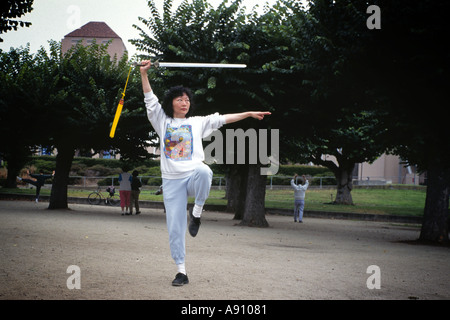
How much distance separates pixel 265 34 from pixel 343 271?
34.5 feet

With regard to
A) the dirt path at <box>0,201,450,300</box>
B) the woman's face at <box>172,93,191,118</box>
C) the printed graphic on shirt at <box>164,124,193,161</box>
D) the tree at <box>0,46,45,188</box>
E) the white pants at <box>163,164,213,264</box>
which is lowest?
the dirt path at <box>0,201,450,300</box>

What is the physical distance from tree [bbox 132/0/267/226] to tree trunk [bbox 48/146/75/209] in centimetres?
796

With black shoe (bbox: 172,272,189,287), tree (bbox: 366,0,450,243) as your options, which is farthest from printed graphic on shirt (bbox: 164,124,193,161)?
tree (bbox: 366,0,450,243)

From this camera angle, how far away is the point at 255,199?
744 inches

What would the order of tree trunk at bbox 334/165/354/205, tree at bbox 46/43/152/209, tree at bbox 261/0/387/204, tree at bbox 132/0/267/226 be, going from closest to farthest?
tree at bbox 261/0/387/204 → tree at bbox 132/0/267/226 → tree at bbox 46/43/152/209 → tree trunk at bbox 334/165/354/205

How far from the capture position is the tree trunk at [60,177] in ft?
78.7

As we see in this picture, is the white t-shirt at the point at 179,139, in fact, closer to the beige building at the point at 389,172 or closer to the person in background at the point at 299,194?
the person in background at the point at 299,194

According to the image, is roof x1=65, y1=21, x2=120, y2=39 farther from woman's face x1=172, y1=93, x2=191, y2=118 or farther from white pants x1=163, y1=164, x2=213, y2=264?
white pants x1=163, y1=164, x2=213, y2=264

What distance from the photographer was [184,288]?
616 cm

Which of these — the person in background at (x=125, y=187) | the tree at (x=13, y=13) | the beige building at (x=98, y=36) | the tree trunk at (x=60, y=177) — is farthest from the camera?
the beige building at (x=98, y=36)

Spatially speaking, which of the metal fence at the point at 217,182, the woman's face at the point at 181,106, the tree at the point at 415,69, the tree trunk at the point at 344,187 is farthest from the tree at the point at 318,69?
the metal fence at the point at 217,182

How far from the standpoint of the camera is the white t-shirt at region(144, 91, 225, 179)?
603 cm
